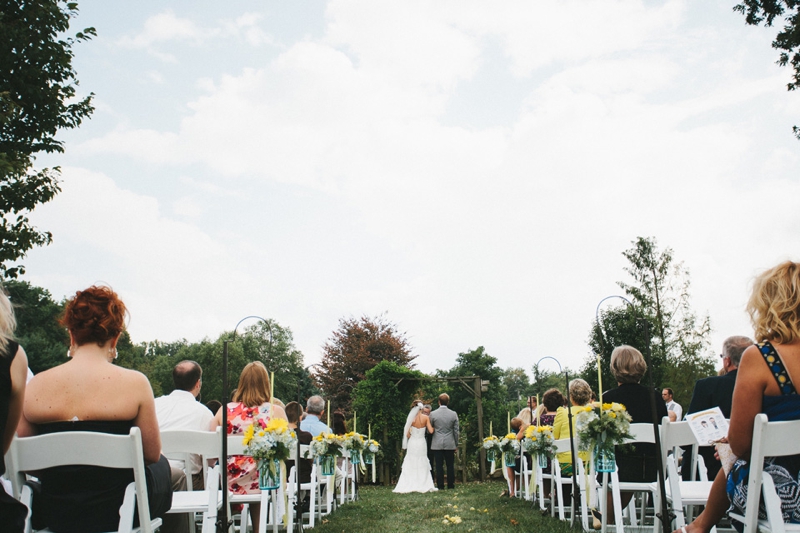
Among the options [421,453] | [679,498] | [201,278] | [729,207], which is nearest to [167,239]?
[201,278]

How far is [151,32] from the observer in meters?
9.78

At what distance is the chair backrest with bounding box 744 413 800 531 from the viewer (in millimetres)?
2381

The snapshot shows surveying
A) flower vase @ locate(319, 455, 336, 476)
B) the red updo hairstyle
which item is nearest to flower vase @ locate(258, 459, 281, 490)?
the red updo hairstyle

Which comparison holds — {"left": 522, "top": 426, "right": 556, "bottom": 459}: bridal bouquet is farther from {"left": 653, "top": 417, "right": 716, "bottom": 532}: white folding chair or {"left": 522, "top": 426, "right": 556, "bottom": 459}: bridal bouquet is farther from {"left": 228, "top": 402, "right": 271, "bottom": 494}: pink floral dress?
{"left": 228, "top": 402, "right": 271, "bottom": 494}: pink floral dress

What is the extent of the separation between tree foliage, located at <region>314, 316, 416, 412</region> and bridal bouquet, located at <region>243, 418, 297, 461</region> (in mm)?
26455

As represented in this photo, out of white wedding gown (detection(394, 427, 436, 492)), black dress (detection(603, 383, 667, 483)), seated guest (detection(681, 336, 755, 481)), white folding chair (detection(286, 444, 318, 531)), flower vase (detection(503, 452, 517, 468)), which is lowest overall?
white wedding gown (detection(394, 427, 436, 492))

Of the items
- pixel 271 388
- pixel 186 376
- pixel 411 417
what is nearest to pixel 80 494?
pixel 271 388

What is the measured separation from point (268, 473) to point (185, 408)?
1003 millimetres

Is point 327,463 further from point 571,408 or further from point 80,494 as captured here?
point 80,494

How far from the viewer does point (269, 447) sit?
14.2 ft

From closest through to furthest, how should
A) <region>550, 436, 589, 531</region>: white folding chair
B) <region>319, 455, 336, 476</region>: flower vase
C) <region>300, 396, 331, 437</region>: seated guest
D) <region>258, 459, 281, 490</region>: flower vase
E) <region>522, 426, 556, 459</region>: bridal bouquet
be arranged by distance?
<region>258, 459, 281, 490</region>: flower vase < <region>550, 436, 589, 531</region>: white folding chair < <region>522, 426, 556, 459</region>: bridal bouquet < <region>319, 455, 336, 476</region>: flower vase < <region>300, 396, 331, 437</region>: seated guest

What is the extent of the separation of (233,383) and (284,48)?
5509 cm

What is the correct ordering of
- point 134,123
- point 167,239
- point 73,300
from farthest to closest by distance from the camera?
point 167,239
point 134,123
point 73,300

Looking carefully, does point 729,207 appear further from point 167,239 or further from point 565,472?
point 167,239
